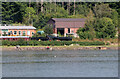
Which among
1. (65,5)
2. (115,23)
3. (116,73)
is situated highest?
(65,5)

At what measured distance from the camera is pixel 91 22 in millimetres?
63469

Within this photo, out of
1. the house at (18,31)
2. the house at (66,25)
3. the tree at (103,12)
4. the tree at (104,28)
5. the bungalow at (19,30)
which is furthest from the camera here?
the tree at (103,12)

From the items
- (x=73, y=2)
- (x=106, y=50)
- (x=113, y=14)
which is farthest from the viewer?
(x=73, y=2)

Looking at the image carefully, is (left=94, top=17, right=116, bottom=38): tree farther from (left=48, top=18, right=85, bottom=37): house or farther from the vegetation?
(left=48, top=18, right=85, bottom=37): house

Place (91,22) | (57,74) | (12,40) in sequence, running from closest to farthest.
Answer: (57,74), (12,40), (91,22)

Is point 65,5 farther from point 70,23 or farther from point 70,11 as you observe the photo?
point 70,23

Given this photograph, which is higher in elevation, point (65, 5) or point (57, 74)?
Result: point (65, 5)

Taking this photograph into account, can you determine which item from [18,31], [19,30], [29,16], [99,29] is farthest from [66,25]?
[18,31]

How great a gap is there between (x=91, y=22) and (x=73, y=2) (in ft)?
96.0

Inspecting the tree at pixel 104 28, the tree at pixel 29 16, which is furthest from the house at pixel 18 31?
the tree at pixel 104 28

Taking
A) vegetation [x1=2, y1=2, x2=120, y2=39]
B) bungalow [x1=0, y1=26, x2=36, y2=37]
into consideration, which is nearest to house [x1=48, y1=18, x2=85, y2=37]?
vegetation [x1=2, y1=2, x2=120, y2=39]

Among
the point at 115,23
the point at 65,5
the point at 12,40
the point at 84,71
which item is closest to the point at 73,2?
the point at 65,5

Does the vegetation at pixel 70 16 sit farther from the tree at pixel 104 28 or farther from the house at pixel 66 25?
the house at pixel 66 25

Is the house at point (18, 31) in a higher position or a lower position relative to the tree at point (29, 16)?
lower
